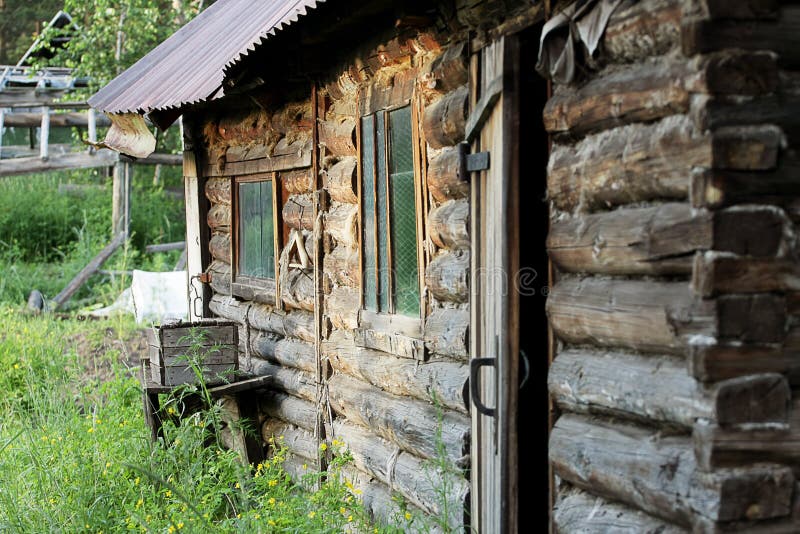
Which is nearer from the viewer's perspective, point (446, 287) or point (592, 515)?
point (592, 515)

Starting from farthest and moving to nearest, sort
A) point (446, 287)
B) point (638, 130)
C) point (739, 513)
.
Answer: point (446, 287), point (638, 130), point (739, 513)

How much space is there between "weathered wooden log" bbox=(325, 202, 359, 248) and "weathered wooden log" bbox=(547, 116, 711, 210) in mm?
2592

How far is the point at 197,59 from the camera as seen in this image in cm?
848

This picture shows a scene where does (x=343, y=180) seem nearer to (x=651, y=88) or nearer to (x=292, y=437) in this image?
(x=292, y=437)

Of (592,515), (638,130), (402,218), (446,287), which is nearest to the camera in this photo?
(638,130)

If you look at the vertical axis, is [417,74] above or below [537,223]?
above

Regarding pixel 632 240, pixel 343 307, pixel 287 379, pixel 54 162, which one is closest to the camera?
pixel 632 240

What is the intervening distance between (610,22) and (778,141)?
762 millimetres

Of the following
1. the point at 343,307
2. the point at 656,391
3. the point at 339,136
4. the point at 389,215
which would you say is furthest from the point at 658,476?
the point at 339,136

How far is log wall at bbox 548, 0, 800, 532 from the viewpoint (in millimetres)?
2949

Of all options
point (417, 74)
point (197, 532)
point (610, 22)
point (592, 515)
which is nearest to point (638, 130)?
point (610, 22)

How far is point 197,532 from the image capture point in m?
5.52

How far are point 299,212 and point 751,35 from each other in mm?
4867

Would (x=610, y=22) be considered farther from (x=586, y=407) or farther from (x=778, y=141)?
(x=586, y=407)
